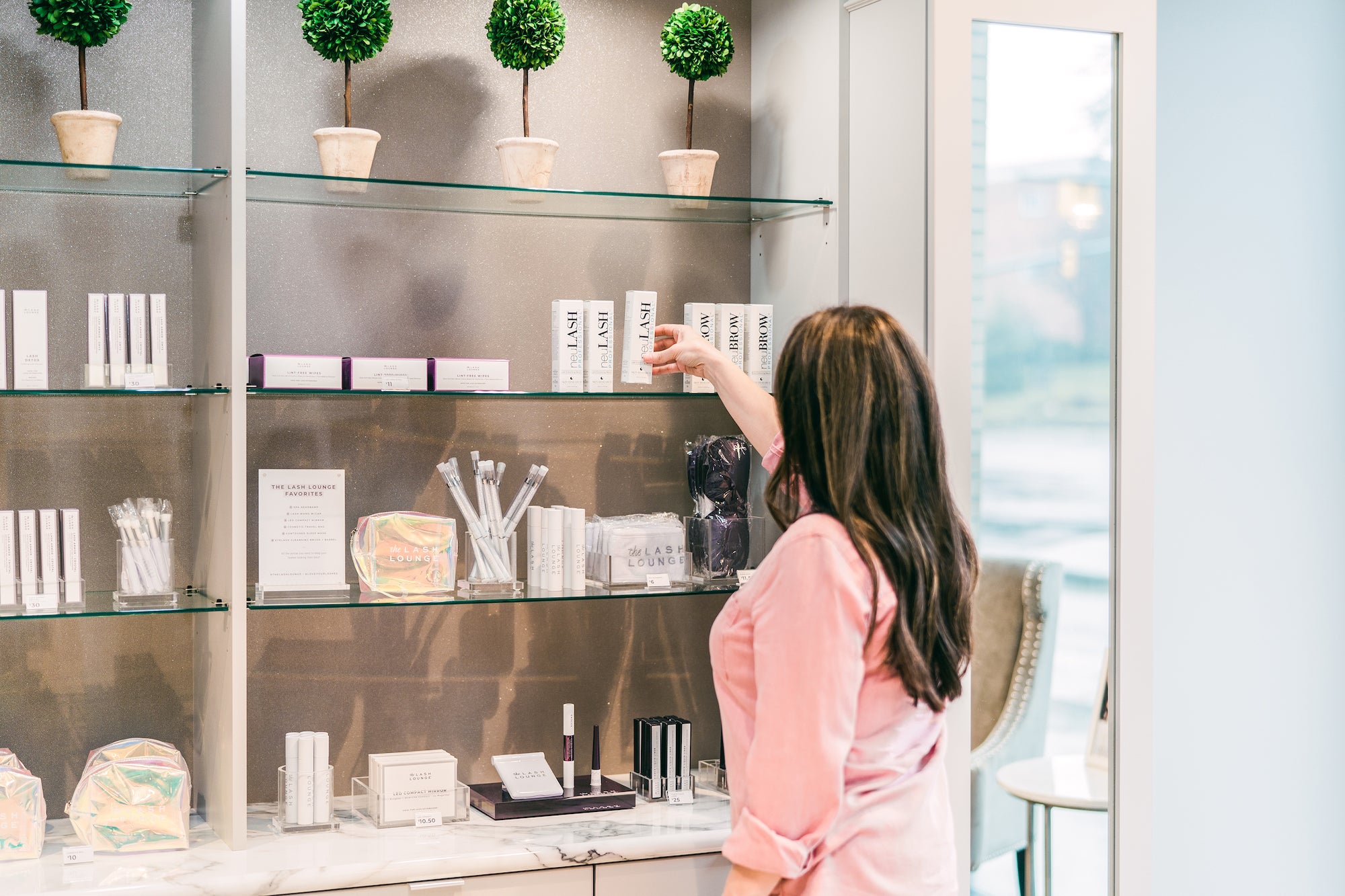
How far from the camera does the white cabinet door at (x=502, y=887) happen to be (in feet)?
6.80

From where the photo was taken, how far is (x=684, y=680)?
2748 mm

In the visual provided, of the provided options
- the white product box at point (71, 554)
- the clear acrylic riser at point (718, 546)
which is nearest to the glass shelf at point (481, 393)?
the clear acrylic riser at point (718, 546)

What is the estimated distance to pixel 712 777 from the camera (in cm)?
264

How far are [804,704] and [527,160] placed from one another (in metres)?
1.32

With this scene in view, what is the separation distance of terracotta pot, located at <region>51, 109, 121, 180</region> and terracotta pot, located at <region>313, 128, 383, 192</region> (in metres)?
0.35

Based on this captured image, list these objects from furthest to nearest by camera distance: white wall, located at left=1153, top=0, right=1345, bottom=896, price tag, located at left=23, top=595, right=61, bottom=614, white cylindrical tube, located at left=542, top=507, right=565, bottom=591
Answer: white wall, located at left=1153, top=0, right=1345, bottom=896
white cylindrical tube, located at left=542, top=507, right=565, bottom=591
price tag, located at left=23, top=595, right=61, bottom=614

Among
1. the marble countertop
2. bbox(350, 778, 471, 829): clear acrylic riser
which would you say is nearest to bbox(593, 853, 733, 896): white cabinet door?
the marble countertop

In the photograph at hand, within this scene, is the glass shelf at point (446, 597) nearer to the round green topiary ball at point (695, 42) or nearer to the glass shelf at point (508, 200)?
the glass shelf at point (508, 200)

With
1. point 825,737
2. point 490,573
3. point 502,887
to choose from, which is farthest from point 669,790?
point 825,737

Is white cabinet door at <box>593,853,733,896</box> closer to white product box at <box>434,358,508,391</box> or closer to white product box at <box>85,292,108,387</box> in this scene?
white product box at <box>434,358,508,391</box>

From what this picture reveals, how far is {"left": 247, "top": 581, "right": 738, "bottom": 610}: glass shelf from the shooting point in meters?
2.21

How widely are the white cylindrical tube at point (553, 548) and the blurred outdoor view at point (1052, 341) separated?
777 millimetres

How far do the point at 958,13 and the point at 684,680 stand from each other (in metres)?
1.46

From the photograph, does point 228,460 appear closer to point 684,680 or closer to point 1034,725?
point 684,680
